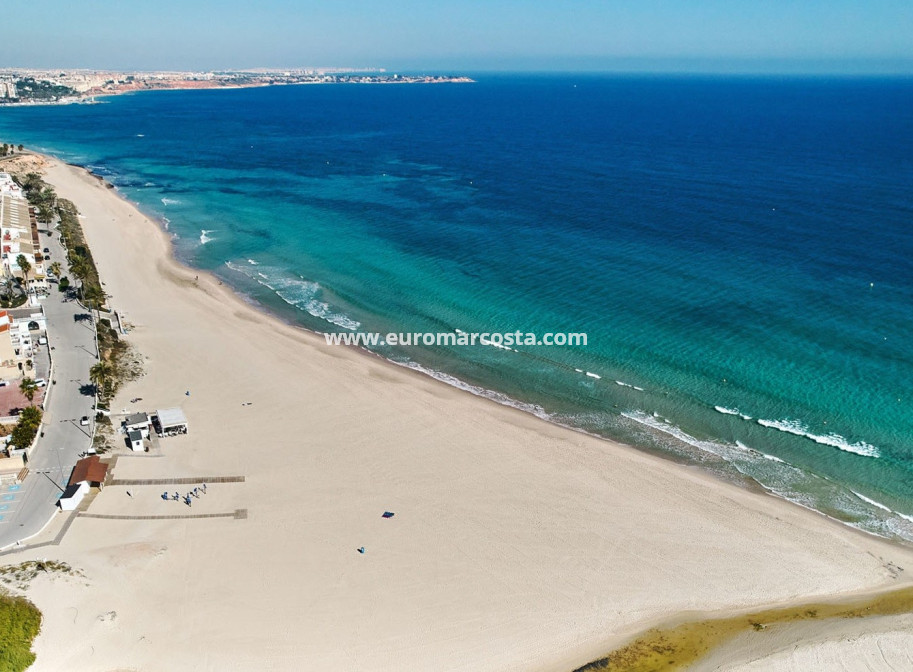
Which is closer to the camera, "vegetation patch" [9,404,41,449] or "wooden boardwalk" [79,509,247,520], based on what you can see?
"wooden boardwalk" [79,509,247,520]

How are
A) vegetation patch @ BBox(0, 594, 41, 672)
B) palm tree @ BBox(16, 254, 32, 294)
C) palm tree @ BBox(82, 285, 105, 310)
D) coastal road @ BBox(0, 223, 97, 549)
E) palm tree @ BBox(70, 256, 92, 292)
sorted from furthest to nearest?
1. palm tree @ BBox(16, 254, 32, 294)
2. palm tree @ BBox(70, 256, 92, 292)
3. palm tree @ BBox(82, 285, 105, 310)
4. coastal road @ BBox(0, 223, 97, 549)
5. vegetation patch @ BBox(0, 594, 41, 672)

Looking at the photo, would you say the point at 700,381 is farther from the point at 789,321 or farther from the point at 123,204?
the point at 123,204

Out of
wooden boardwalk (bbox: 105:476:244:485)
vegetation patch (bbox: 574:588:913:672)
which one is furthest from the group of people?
vegetation patch (bbox: 574:588:913:672)

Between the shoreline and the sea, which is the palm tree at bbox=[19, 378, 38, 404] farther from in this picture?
the sea

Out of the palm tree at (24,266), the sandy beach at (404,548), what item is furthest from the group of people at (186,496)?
the palm tree at (24,266)

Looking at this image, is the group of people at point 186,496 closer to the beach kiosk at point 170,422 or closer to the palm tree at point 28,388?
the beach kiosk at point 170,422
